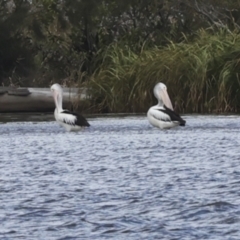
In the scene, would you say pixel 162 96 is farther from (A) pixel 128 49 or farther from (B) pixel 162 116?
(A) pixel 128 49

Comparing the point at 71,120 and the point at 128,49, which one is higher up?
the point at 128,49

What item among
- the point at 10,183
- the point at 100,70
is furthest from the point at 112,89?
the point at 10,183

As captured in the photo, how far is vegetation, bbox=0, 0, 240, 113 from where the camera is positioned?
2589 cm

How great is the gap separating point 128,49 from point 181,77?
379cm

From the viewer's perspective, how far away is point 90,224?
675 cm

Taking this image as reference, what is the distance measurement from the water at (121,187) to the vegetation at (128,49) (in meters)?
9.88

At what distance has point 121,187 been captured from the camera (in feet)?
28.8

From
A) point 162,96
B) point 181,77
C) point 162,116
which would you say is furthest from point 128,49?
point 162,116

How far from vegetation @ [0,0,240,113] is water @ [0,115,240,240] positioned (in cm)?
988

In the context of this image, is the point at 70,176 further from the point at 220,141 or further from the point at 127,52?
the point at 127,52

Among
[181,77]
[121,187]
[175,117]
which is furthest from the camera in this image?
[181,77]

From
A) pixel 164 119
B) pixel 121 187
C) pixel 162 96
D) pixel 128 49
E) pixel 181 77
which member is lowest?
pixel 121 187

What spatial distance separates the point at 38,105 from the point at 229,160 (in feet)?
55.8

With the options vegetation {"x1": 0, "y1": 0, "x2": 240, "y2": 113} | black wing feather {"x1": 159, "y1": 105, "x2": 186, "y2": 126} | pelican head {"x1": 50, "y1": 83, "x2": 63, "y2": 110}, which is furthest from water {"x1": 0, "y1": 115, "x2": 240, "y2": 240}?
vegetation {"x1": 0, "y1": 0, "x2": 240, "y2": 113}
